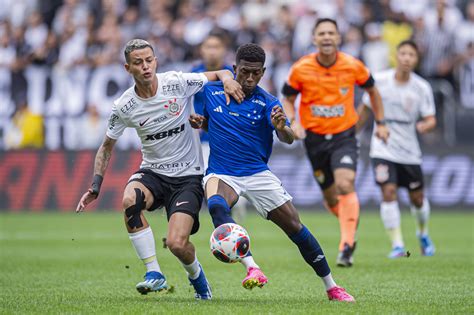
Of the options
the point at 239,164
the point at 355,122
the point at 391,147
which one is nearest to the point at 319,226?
the point at 391,147

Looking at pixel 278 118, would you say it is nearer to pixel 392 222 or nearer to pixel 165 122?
pixel 165 122

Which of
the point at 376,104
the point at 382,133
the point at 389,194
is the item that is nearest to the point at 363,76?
the point at 376,104

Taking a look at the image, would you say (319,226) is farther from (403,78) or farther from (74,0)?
(74,0)

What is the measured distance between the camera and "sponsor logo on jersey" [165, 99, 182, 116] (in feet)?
30.0

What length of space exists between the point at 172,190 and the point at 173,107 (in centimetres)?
80

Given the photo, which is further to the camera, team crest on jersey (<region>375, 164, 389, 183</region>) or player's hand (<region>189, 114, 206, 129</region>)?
team crest on jersey (<region>375, 164, 389, 183</region>)

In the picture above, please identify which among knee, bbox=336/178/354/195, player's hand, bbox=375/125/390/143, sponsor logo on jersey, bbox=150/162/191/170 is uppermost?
sponsor logo on jersey, bbox=150/162/191/170

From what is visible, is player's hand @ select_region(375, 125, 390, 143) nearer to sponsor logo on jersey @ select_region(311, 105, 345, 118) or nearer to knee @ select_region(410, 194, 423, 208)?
sponsor logo on jersey @ select_region(311, 105, 345, 118)

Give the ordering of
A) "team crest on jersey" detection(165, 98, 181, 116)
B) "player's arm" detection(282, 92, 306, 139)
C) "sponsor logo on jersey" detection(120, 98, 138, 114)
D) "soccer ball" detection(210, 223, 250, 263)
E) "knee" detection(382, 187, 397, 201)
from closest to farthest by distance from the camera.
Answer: "soccer ball" detection(210, 223, 250, 263) < "sponsor logo on jersey" detection(120, 98, 138, 114) < "team crest on jersey" detection(165, 98, 181, 116) < "player's arm" detection(282, 92, 306, 139) < "knee" detection(382, 187, 397, 201)

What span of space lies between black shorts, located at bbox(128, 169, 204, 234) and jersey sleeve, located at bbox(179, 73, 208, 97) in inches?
32.4

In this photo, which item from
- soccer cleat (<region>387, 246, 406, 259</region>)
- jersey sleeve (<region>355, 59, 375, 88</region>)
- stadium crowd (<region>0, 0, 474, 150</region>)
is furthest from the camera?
stadium crowd (<region>0, 0, 474, 150</region>)

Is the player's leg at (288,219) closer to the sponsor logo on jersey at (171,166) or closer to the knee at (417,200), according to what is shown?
the sponsor logo on jersey at (171,166)

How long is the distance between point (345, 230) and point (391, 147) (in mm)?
2520

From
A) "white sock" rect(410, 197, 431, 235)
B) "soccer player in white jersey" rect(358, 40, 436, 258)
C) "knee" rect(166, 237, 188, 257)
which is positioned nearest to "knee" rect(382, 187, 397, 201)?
"soccer player in white jersey" rect(358, 40, 436, 258)
